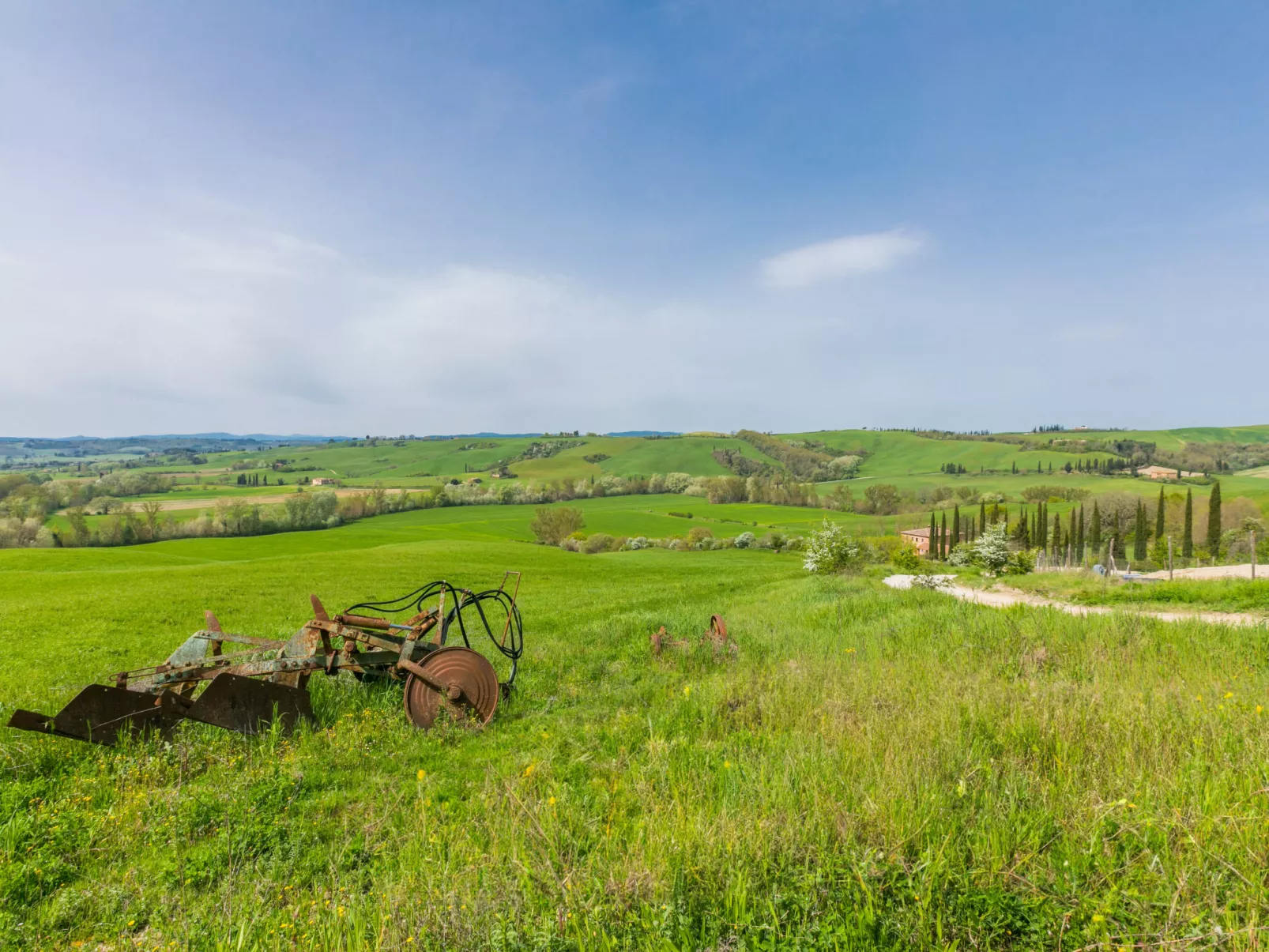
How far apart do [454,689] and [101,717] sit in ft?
12.0

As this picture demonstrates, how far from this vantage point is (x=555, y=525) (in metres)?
77.3

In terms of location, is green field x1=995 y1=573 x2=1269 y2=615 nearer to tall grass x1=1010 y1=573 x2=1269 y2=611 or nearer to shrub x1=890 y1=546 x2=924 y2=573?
tall grass x1=1010 y1=573 x2=1269 y2=611

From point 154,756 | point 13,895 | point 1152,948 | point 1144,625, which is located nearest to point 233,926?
point 13,895

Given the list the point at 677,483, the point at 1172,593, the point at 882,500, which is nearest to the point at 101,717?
the point at 1172,593

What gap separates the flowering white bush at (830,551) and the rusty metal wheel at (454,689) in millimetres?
33983

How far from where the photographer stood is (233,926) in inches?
130

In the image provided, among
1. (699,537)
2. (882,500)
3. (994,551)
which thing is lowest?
(699,537)

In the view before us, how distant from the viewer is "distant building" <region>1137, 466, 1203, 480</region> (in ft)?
440

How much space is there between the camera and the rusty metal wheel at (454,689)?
6.99 meters

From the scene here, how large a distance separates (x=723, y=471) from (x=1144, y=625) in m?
163

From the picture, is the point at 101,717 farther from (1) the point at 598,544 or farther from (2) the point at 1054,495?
(2) the point at 1054,495

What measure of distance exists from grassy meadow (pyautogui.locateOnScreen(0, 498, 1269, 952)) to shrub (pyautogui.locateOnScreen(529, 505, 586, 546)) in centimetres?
6793

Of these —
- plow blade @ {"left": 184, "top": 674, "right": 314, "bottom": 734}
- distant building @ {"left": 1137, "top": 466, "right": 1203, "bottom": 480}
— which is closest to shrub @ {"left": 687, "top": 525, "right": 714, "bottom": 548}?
plow blade @ {"left": 184, "top": 674, "right": 314, "bottom": 734}

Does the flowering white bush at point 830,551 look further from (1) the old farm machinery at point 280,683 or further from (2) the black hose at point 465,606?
(1) the old farm machinery at point 280,683
